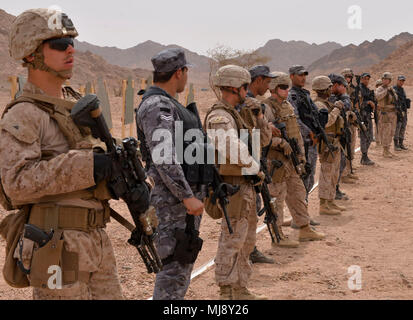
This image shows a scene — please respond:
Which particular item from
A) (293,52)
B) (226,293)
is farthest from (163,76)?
(293,52)

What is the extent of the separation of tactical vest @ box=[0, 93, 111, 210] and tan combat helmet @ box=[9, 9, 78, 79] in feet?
0.58

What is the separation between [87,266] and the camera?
225cm

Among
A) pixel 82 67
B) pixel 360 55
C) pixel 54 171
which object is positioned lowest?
pixel 54 171

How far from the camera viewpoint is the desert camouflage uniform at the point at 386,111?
39.4 feet

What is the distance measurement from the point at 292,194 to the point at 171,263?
3132 mm

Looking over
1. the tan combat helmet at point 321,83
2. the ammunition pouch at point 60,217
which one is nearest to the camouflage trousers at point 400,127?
the tan combat helmet at point 321,83

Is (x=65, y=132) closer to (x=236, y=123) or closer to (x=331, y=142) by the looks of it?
(x=236, y=123)

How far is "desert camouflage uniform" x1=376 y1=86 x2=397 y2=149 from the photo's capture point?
1201cm

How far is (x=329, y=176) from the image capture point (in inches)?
285

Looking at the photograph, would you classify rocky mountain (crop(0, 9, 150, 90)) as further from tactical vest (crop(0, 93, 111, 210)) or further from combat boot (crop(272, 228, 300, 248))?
tactical vest (crop(0, 93, 111, 210))

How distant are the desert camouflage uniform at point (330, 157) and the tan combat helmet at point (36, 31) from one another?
5.41 metres

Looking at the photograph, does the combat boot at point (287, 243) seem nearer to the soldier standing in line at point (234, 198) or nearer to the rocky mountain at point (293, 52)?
the soldier standing in line at point (234, 198)
